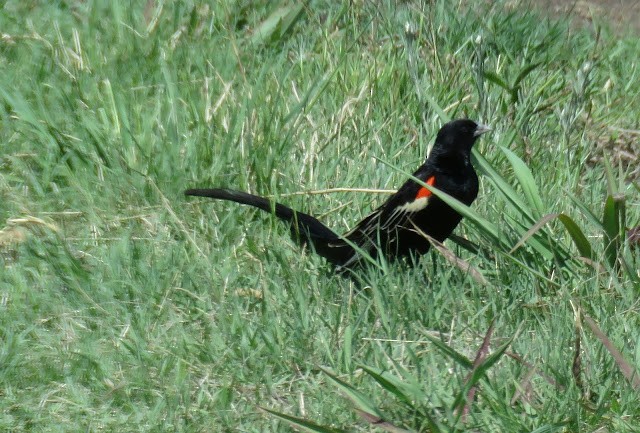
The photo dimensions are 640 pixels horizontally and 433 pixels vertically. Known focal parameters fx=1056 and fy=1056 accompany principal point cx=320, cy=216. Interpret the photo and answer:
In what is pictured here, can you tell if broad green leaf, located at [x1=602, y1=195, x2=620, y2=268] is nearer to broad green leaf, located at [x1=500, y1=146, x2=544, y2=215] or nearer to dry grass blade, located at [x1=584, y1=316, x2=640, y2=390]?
broad green leaf, located at [x1=500, y1=146, x2=544, y2=215]

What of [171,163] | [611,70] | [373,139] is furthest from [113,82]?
[611,70]

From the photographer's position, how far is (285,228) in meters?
4.00

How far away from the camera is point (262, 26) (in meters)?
5.66

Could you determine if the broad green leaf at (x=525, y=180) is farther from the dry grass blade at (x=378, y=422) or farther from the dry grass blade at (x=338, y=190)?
the dry grass blade at (x=378, y=422)

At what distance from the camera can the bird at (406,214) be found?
387 cm

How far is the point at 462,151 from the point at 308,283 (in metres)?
0.87

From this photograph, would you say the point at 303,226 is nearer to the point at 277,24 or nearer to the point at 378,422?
the point at 378,422

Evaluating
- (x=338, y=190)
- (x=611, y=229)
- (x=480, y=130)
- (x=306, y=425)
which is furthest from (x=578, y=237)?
(x=306, y=425)

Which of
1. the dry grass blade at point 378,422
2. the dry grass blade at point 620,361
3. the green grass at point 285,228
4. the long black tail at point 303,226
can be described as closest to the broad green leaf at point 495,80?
the green grass at point 285,228

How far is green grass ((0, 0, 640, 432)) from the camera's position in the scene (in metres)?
2.97

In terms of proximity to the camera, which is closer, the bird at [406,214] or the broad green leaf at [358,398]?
the broad green leaf at [358,398]

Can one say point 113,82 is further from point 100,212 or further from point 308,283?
point 308,283

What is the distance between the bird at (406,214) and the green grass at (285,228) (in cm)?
9

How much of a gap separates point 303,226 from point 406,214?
0.38m
